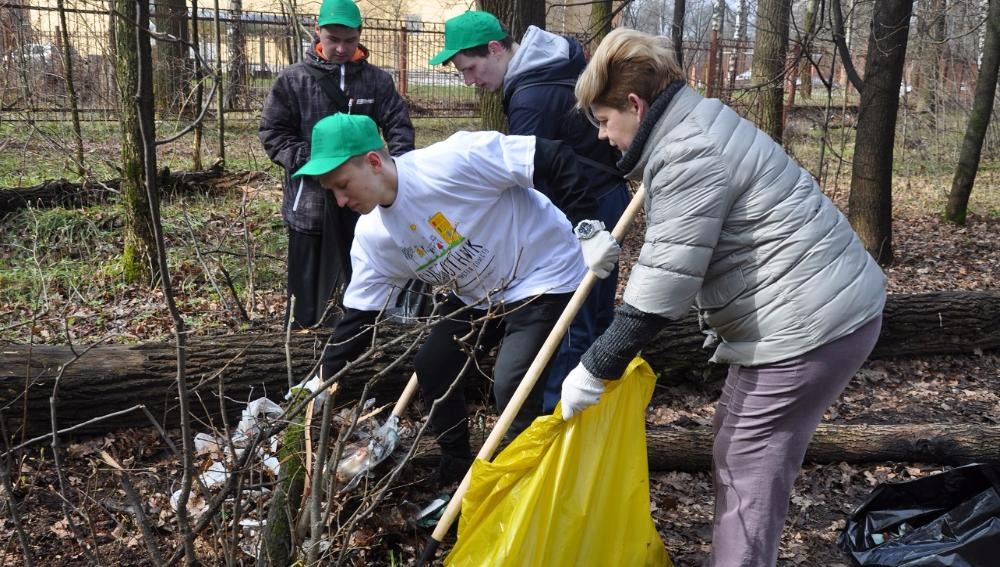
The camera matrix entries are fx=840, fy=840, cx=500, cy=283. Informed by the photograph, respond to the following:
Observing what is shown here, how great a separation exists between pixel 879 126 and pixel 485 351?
17.2 ft

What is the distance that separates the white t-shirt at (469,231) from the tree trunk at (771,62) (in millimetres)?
7302

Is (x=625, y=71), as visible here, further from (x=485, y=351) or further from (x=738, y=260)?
(x=485, y=351)

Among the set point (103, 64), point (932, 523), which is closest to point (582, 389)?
point (932, 523)

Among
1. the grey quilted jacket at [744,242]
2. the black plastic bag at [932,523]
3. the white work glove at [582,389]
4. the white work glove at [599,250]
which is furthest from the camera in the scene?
the black plastic bag at [932,523]

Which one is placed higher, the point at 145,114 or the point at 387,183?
the point at 145,114

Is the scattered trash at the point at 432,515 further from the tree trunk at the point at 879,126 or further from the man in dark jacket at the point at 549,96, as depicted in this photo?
the tree trunk at the point at 879,126

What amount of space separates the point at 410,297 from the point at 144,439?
1.44m

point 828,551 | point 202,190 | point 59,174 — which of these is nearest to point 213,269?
point 202,190

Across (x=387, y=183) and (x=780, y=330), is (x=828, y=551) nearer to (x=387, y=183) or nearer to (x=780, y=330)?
(x=780, y=330)

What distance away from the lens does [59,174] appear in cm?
812

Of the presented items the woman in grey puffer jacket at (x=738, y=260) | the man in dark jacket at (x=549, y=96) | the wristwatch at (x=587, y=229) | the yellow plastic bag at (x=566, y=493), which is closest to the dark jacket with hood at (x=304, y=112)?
the man in dark jacket at (x=549, y=96)

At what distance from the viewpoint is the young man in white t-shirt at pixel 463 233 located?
2834 mm

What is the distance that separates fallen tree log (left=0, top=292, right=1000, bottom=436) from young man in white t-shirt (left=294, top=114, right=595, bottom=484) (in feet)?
1.40

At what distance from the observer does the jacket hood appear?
11.9ft
